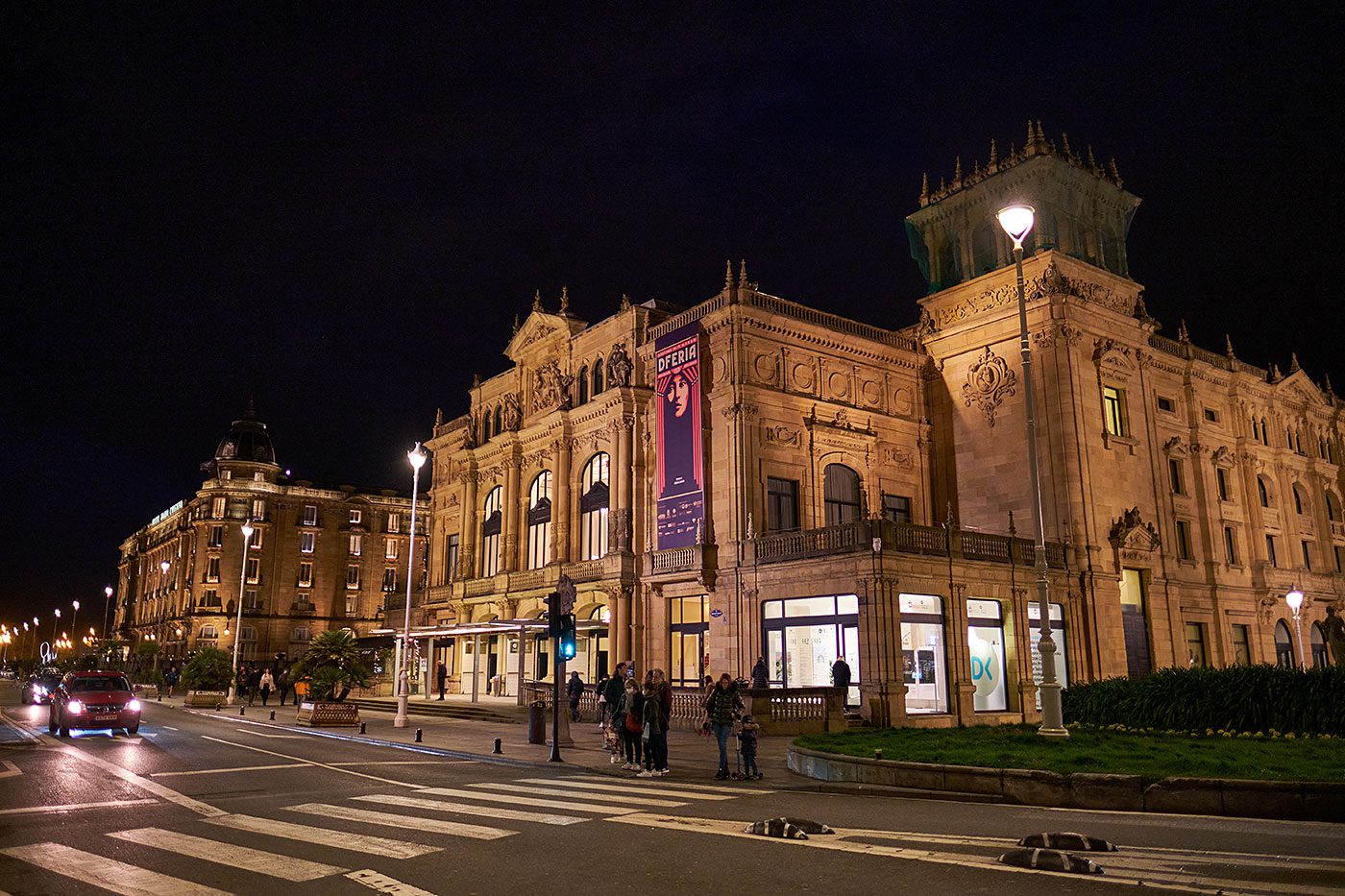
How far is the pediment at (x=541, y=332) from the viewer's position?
47.0 metres

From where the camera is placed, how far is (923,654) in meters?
30.4

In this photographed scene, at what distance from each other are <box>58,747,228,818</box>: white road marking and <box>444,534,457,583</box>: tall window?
115ft

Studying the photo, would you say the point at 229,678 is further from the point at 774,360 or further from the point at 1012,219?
the point at 1012,219

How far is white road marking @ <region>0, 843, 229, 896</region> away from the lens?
26.7ft

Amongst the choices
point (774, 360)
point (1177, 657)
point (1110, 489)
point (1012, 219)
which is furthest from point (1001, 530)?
point (1012, 219)

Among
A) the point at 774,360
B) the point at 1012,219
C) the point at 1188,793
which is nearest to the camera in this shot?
the point at 1188,793

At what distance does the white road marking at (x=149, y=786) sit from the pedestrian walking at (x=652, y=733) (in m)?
7.29

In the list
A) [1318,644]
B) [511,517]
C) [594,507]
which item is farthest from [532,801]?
[1318,644]

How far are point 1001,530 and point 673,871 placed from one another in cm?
3208

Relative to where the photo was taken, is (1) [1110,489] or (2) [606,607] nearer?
(1) [1110,489]

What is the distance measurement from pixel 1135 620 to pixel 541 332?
30623 mm

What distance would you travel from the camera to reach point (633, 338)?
4194 centimetres

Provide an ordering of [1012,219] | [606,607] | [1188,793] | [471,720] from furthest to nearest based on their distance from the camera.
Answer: [606,607]
[471,720]
[1012,219]
[1188,793]

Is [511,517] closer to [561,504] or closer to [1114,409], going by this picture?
[561,504]
